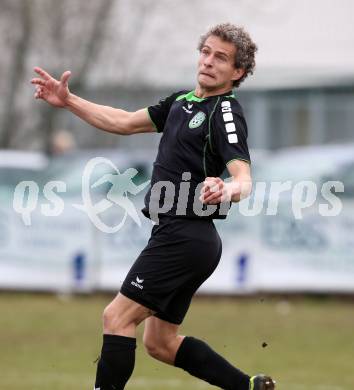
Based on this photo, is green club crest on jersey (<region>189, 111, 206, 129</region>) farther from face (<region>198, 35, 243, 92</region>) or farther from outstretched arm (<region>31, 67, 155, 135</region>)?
outstretched arm (<region>31, 67, 155, 135</region>)

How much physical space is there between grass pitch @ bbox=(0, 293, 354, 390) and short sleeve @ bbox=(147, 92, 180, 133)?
59.1 inches

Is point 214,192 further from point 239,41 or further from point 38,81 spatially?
point 38,81

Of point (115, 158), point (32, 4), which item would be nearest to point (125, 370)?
point (115, 158)

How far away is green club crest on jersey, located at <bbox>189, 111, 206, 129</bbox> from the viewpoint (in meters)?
7.12

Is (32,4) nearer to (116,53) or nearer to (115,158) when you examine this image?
(116,53)

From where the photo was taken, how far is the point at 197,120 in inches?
281

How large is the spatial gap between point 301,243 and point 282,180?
878mm

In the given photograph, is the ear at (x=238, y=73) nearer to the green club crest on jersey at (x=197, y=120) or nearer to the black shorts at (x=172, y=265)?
the green club crest on jersey at (x=197, y=120)

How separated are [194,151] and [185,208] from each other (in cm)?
32

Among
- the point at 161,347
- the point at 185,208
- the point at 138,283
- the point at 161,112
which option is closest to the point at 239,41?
the point at 161,112

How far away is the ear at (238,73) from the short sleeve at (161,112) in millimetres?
399

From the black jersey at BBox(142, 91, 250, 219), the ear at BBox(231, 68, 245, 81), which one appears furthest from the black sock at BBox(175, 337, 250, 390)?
the ear at BBox(231, 68, 245, 81)

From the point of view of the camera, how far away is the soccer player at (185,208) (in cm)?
707

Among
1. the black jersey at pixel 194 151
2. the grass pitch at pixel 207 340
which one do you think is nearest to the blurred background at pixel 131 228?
the grass pitch at pixel 207 340
